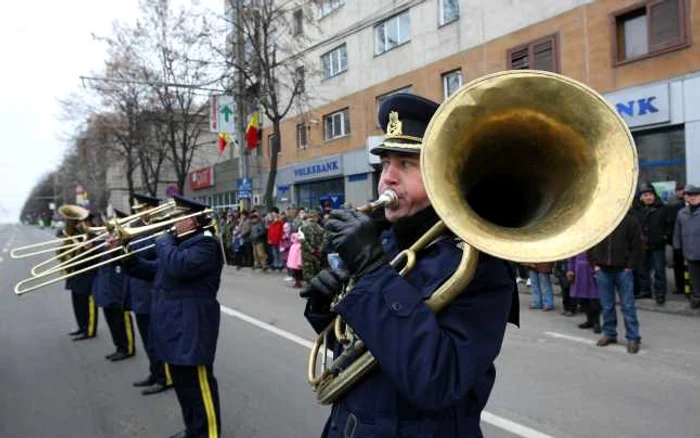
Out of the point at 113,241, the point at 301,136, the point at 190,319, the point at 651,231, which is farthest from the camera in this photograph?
the point at 301,136

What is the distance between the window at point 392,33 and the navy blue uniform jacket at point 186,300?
1678 centimetres

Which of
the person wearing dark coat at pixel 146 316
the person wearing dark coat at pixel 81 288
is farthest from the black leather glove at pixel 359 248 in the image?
the person wearing dark coat at pixel 81 288

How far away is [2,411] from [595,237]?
550 centimetres

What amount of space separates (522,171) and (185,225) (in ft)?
9.50

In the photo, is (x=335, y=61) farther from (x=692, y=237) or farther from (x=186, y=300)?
(x=186, y=300)

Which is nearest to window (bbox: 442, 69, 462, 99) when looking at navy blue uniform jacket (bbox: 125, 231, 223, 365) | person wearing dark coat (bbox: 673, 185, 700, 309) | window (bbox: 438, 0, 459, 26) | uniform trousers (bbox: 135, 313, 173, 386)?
window (bbox: 438, 0, 459, 26)

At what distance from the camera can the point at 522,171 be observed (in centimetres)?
168

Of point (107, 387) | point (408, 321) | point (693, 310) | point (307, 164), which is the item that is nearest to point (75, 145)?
point (307, 164)

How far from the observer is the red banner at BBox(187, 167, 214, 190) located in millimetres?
34594

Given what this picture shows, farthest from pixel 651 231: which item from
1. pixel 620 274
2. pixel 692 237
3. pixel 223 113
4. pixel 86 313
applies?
pixel 223 113

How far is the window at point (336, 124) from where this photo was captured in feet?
74.3

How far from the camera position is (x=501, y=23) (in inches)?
614

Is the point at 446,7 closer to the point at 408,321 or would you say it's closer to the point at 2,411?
the point at 2,411

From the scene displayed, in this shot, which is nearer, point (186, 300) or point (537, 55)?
point (186, 300)
